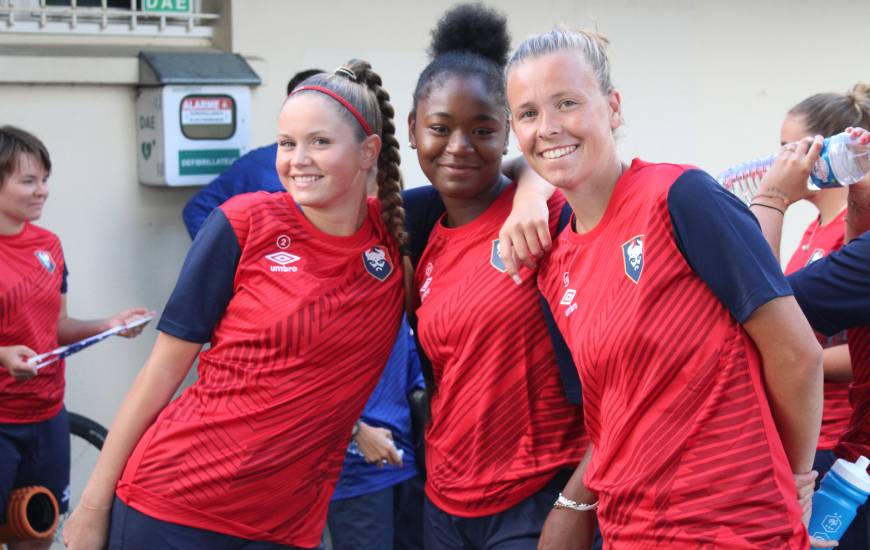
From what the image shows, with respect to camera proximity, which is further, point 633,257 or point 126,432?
point 126,432

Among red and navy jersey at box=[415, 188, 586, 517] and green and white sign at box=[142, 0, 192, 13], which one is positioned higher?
green and white sign at box=[142, 0, 192, 13]

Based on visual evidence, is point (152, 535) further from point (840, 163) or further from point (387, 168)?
point (840, 163)

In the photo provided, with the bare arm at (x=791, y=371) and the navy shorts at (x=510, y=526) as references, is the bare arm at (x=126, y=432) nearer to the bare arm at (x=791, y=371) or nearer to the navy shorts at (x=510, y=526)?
the navy shorts at (x=510, y=526)

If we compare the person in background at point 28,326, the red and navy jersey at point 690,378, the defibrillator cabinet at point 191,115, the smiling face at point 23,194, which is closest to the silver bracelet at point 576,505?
the red and navy jersey at point 690,378

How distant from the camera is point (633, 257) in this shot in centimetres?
220

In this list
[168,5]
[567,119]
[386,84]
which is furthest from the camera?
[386,84]

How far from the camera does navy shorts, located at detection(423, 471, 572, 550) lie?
2.64 meters

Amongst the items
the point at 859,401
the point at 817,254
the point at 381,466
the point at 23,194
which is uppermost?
the point at 817,254

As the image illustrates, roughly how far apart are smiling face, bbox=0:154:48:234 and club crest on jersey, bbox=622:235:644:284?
8.86 feet

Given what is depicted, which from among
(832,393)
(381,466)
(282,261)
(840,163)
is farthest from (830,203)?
(282,261)

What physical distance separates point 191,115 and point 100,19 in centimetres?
58

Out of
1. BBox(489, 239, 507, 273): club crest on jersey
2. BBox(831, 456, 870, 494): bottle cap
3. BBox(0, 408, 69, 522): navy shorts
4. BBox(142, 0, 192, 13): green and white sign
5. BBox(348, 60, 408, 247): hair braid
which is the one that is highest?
BBox(142, 0, 192, 13): green and white sign

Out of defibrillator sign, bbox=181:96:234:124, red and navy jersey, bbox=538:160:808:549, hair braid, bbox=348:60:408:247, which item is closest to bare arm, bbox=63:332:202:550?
hair braid, bbox=348:60:408:247

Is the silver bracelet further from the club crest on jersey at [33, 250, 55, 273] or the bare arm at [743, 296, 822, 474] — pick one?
the club crest on jersey at [33, 250, 55, 273]
